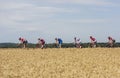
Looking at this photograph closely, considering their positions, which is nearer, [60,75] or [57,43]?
[60,75]

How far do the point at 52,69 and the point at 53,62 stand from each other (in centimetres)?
396

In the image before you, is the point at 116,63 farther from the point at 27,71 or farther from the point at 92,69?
the point at 27,71

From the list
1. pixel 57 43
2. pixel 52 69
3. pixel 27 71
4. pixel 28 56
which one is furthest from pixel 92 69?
pixel 57 43

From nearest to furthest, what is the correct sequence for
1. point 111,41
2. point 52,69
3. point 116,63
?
point 52,69 → point 116,63 → point 111,41

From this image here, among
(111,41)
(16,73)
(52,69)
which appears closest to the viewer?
(16,73)

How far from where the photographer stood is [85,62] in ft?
92.6

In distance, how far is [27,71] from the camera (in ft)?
77.0

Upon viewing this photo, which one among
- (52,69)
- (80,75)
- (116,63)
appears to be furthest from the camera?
(116,63)

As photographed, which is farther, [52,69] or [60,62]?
[60,62]

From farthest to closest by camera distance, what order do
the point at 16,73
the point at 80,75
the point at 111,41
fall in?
the point at 111,41
the point at 16,73
the point at 80,75

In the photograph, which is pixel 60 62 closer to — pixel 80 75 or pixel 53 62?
pixel 53 62

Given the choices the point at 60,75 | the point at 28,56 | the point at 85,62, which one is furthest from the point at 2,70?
the point at 28,56

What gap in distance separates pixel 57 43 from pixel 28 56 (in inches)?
446

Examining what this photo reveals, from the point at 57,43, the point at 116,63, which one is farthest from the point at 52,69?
the point at 57,43
